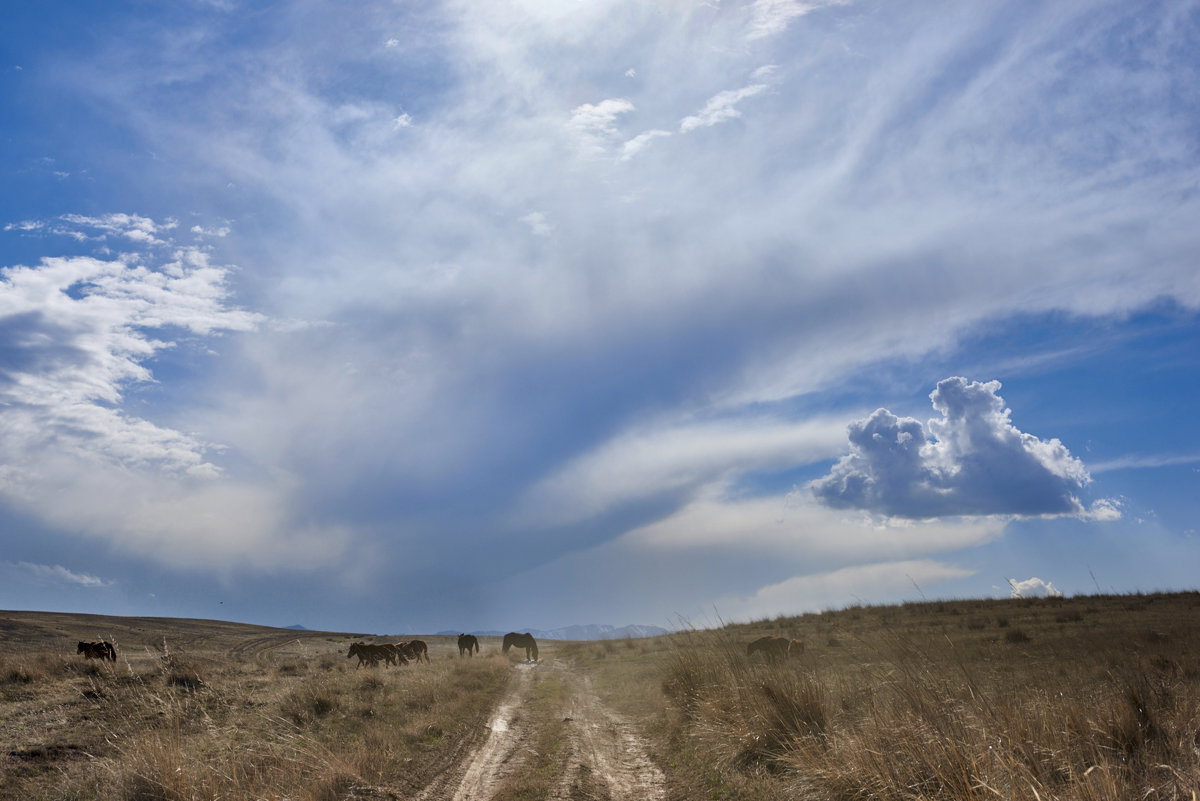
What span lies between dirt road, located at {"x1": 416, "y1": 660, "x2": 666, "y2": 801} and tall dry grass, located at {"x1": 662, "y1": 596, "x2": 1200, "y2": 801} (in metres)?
1.23

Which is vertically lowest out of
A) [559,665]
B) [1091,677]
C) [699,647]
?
[559,665]

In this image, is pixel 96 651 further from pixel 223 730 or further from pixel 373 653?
pixel 223 730

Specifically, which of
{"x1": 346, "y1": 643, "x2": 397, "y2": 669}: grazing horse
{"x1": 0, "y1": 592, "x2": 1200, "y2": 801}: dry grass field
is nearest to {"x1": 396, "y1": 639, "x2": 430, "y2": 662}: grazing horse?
{"x1": 346, "y1": 643, "x2": 397, "y2": 669}: grazing horse

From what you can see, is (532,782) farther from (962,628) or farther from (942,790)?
(962,628)

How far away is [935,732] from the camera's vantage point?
689 cm

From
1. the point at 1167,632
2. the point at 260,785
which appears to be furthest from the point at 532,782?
the point at 1167,632

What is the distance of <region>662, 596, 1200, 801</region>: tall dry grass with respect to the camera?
6.00m

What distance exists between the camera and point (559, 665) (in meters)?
36.8

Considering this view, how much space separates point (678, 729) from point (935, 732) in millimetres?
8181

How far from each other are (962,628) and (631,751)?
20.7 meters

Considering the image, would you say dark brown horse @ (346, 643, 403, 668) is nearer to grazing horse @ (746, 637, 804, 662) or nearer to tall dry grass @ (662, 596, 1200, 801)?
grazing horse @ (746, 637, 804, 662)

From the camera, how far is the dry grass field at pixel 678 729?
22.6 feet

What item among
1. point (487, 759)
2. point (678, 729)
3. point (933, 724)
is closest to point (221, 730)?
point (487, 759)

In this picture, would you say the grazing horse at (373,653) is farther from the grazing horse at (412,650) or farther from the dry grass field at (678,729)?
the dry grass field at (678,729)
